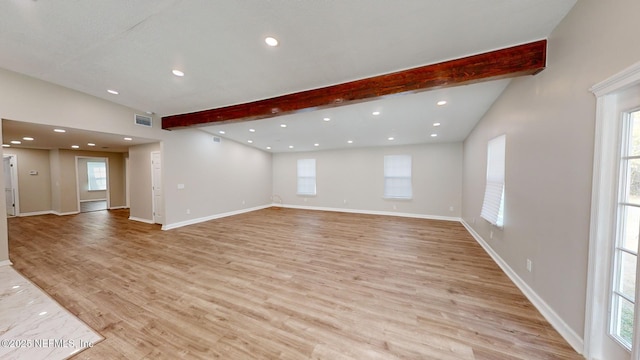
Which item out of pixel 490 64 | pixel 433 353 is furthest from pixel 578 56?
pixel 433 353

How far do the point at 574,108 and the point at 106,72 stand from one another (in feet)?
17.6

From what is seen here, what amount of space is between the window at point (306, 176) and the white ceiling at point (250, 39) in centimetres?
492

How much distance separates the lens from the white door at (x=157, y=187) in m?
5.27

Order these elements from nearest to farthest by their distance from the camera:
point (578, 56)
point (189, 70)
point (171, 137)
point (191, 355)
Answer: point (191, 355) → point (578, 56) → point (189, 70) → point (171, 137)

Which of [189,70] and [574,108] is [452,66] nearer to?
[574,108]

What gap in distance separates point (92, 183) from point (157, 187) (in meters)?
5.72

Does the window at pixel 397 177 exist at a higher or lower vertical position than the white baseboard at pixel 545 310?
higher

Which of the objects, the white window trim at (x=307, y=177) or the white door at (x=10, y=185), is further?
the white window trim at (x=307, y=177)

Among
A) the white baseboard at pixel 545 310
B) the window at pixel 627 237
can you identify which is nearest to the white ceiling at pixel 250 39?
the window at pixel 627 237

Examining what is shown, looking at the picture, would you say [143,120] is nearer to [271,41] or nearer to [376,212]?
[271,41]

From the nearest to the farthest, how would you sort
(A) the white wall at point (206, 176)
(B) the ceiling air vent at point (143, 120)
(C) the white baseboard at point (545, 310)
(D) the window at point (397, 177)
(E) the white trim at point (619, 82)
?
1. (E) the white trim at point (619, 82)
2. (C) the white baseboard at point (545, 310)
3. (B) the ceiling air vent at point (143, 120)
4. (A) the white wall at point (206, 176)
5. (D) the window at point (397, 177)

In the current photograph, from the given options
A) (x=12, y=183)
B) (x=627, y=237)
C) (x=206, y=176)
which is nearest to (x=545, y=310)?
(x=627, y=237)

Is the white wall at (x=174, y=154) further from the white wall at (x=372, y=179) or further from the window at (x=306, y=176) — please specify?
the window at (x=306, y=176)

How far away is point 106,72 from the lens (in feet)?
9.50
